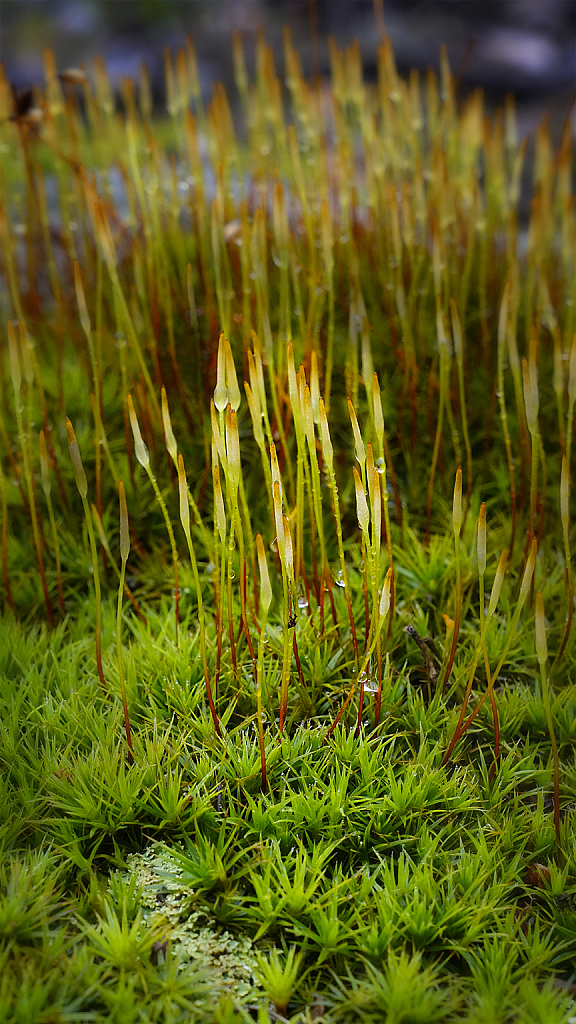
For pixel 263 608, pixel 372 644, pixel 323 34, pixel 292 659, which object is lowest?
pixel 292 659

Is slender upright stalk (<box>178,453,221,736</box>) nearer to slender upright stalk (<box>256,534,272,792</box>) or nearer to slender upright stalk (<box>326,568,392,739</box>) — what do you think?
slender upright stalk (<box>256,534,272,792</box>)

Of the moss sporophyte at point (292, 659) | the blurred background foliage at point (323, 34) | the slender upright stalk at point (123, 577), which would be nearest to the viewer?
the moss sporophyte at point (292, 659)

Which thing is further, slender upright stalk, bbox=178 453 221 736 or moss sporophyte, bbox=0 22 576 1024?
slender upright stalk, bbox=178 453 221 736

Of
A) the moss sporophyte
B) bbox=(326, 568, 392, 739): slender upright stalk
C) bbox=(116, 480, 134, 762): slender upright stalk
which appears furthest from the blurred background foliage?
bbox=(116, 480, 134, 762): slender upright stalk

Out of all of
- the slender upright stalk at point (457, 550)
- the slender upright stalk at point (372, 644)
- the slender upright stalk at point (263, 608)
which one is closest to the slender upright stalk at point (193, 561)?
the slender upright stalk at point (263, 608)

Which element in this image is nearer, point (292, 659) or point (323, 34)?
point (292, 659)

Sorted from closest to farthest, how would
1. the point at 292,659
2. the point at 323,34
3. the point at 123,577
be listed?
the point at 123,577 → the point at 292,659 → the point at 323,34

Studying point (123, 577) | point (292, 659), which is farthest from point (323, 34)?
point (123, 577)

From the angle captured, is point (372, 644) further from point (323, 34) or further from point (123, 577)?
point (323, 34)

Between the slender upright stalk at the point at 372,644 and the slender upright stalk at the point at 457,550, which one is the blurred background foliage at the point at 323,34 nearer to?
the slender upright stalk at the point at 457,550

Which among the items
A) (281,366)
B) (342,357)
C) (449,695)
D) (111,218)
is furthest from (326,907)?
(111,218)
